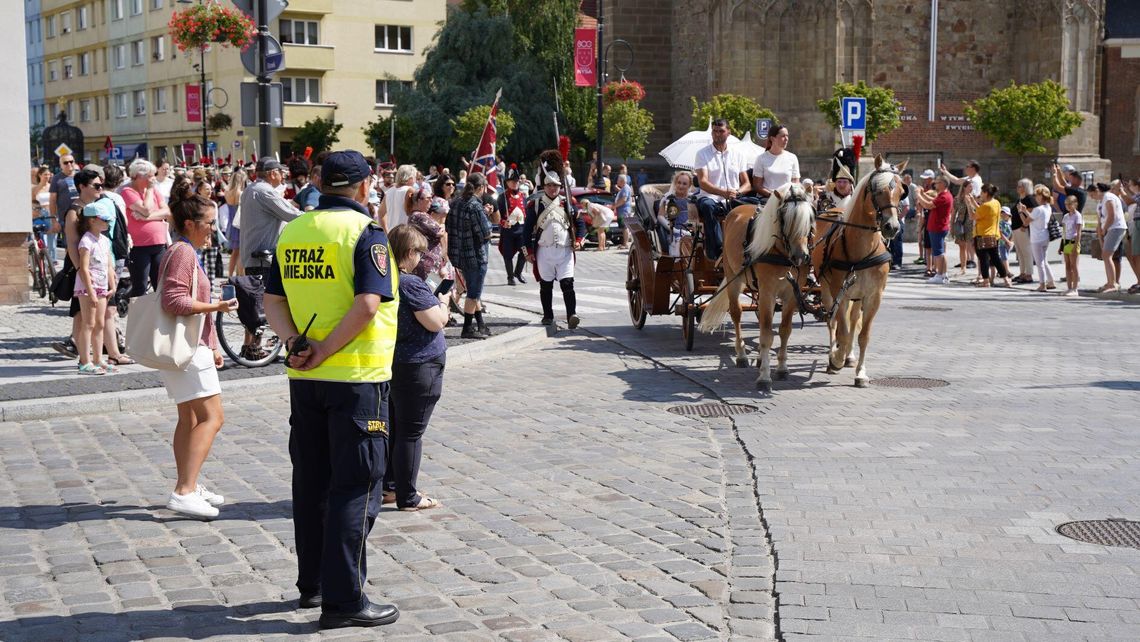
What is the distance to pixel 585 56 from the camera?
3684 cm

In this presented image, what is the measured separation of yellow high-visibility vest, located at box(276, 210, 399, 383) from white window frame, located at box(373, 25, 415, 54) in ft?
214

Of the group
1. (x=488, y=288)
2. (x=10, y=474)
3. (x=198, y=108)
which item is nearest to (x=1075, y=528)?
(x=10, y=474)

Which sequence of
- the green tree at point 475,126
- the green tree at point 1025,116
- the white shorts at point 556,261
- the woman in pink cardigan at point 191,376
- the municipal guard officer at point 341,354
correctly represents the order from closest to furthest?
1. the municipal guard officer at point 341,354
2. the woman in pink cardigan at point 191,376
3. the white shorts at point 556,261
4. the green tree at point 1025,116
5. the green tree at point 475,126

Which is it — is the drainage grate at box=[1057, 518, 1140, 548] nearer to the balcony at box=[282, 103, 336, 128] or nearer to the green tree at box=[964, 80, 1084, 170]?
the green tree at box=[964, 80, 1084, 170]

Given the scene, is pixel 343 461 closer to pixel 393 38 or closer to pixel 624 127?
pixel 624 127

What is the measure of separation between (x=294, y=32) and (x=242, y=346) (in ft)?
187

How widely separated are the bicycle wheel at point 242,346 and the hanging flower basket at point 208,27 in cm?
1747

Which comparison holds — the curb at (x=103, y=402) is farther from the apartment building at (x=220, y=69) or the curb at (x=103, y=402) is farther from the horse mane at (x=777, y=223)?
the apartment building at (x=220, y=69)

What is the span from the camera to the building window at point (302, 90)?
65.6 metres

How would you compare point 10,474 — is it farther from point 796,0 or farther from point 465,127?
point 796,0

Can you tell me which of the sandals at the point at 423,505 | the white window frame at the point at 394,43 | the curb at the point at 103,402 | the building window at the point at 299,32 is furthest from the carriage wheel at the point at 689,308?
the white window frame at the point at 394,43

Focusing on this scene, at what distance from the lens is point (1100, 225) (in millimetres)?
21234

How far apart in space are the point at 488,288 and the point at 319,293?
636 inches

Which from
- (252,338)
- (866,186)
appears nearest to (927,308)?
(866,186)
